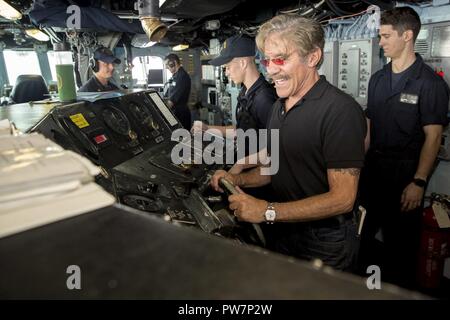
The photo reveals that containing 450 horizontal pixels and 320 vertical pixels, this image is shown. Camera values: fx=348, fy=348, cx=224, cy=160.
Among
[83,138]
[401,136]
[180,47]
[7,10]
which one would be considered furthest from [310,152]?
[180,47]

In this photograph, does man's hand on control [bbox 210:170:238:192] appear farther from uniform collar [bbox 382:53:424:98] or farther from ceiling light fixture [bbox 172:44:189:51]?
ceiling light fixture [bbox 172:44:189:51]

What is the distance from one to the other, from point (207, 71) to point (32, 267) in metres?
9.24

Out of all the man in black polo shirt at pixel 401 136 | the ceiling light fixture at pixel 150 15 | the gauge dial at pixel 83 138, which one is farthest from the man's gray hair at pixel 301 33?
the ceiling light fixture at pixel 150 15

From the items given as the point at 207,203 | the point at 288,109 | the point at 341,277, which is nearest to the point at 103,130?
the point at 207,203

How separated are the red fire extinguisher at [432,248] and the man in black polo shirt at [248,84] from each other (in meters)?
1.65

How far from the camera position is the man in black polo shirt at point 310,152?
4.74 feet

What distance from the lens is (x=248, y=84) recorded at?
9.04 feet

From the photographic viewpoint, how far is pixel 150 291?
Answer: 17.0 inches

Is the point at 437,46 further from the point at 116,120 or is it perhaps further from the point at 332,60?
the point at 116,120

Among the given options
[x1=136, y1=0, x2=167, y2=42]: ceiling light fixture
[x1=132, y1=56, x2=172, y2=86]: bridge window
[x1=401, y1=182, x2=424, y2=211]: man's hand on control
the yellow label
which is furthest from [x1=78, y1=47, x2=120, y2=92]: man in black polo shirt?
[x1=132, y1=56, x2=172, y2=86]: bridge window

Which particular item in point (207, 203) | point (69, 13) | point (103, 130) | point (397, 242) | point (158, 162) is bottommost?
point (397, 242)

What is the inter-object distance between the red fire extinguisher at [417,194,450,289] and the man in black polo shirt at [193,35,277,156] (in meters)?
1.65

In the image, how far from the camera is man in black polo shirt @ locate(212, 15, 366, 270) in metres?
1.44
